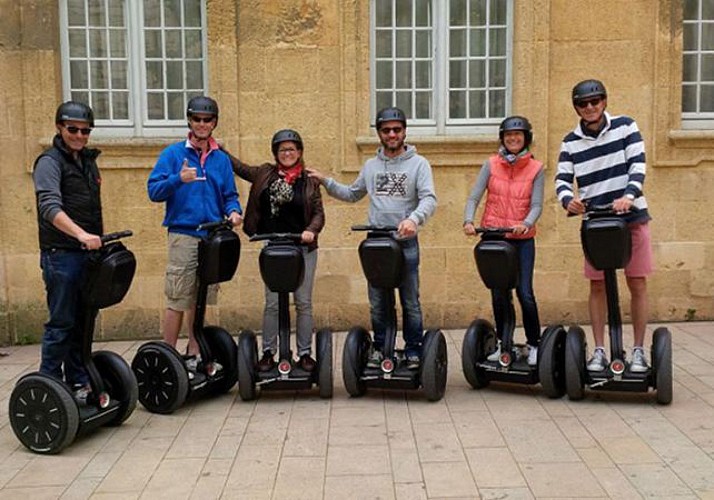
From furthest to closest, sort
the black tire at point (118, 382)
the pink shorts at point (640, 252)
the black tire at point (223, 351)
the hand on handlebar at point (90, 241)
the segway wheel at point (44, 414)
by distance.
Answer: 1. the black tire at point (223, 351)
2. the pink shorts at point (640, 252)
3. the black tire at point (118, 382)
4. the segway wheel at point (44, 414)
5. the hand on handlebar at point (90, 241)

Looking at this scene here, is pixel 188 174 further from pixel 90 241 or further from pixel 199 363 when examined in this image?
pixel 199 363

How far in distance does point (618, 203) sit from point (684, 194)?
314 centimetres

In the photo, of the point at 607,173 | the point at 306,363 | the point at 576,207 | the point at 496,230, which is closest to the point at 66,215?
the point at 306,363

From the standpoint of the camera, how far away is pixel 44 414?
15.0ft

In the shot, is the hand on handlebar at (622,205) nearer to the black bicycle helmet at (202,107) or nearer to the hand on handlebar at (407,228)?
the hand on handlebar at (407,228)

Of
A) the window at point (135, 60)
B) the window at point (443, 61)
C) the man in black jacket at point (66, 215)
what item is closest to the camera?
the man in black jacket at point (66, 215)

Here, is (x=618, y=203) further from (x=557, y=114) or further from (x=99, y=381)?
(x=99, y=381)

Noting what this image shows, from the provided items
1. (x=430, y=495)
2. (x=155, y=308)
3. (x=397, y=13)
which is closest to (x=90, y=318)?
(x=430, y=495)

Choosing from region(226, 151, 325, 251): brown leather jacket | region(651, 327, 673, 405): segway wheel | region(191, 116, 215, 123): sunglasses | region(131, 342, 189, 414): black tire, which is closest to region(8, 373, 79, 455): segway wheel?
region(131, 342, 189, 414): black tire

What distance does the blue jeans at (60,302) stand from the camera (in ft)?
15.4

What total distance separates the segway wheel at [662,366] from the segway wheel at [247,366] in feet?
8.75

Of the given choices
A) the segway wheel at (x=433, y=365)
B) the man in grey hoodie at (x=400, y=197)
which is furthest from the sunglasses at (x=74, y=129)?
the segway wheel at (x=433, y=365)

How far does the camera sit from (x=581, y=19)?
7.54 m

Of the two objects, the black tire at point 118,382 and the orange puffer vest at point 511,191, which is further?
the orange puffer vest at point 511,191
